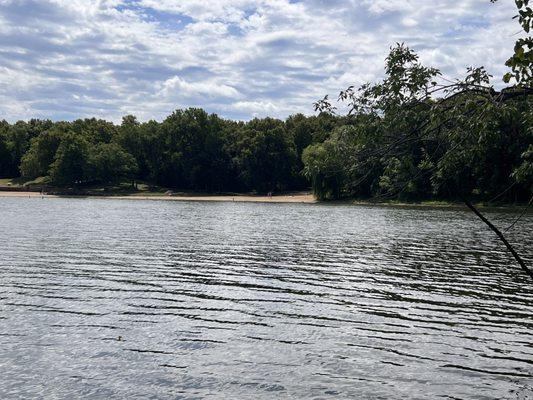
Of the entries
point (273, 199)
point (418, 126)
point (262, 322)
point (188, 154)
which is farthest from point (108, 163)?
point (418, 126)

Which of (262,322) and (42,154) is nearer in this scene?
(262,322)

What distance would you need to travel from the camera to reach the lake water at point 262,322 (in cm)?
1335

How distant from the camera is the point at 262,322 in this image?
753 inches

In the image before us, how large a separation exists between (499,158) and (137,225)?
60.0m

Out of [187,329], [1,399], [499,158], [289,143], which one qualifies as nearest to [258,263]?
[187,329]

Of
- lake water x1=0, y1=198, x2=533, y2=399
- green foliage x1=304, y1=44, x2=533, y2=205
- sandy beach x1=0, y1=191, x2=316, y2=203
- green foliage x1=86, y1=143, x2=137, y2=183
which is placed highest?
green foliage x1=86, y1=143, x2=137, y2=183

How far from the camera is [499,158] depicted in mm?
88750


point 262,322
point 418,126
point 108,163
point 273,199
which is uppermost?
point 108,163

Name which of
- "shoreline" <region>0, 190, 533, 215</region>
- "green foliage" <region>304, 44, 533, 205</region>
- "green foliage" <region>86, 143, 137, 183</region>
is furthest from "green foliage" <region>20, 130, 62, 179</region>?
"green foliage" <region>304, 44, 533, 205</region>

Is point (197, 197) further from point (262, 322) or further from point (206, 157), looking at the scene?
point (262, 322)

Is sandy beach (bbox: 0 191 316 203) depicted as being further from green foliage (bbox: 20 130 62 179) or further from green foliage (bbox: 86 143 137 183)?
green foliage (bbox: 20 130 62 179)

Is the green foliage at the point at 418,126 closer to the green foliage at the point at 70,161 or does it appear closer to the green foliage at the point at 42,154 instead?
the green foliage at the point at 70,161

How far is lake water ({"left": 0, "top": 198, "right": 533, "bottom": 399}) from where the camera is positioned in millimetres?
13352

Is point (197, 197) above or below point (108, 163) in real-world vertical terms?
below
